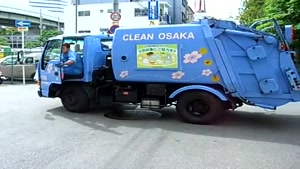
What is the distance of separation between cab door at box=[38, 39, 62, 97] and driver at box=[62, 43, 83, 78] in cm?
25

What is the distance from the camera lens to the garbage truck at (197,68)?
7.42 m

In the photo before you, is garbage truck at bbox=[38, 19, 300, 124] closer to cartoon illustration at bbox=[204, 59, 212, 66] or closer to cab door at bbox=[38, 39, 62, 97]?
cartoon illustration at bbox=[204, 59, 212, 66]

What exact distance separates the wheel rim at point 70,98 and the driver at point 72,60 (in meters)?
0.61

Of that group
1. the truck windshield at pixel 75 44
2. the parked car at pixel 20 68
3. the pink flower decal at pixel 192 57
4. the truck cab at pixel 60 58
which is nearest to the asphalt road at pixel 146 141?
the truck cab at pixel 60 58

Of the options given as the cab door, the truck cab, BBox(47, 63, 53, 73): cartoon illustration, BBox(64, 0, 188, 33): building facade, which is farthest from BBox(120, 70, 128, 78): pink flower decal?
BBox(64, 0, 188, 33): building facade

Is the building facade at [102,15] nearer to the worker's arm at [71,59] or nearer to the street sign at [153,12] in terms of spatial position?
the street sign at [153,12]

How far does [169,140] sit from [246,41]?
272 cm

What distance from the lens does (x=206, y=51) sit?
7625 millimetres

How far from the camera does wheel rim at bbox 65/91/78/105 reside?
9375mm

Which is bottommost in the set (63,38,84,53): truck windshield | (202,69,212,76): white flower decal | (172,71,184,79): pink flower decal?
(172,71,184,79): pink flower decal

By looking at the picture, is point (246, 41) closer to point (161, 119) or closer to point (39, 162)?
point (161, 119)

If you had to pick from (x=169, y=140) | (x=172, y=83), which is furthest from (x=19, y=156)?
(x=172, y=83)

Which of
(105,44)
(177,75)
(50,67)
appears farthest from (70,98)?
(177,75)

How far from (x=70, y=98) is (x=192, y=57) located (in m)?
3.58
